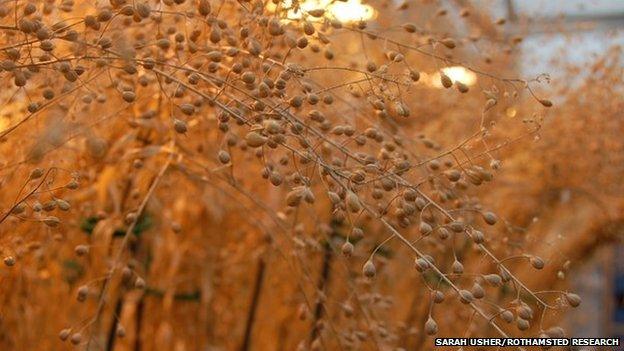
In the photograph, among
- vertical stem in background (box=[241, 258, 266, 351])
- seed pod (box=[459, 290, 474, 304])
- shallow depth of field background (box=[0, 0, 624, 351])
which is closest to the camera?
seed pod (box=[459, 290, 474, 304])

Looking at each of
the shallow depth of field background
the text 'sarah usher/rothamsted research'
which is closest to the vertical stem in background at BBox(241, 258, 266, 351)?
the shallow depth of field background

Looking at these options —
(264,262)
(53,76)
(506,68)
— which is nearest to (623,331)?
(506,68)

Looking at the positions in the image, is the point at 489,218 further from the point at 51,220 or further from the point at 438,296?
the point at 51,220

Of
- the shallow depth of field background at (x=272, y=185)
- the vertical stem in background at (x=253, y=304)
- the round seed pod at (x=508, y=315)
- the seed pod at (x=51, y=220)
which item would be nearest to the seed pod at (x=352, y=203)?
the shallow depth of field background at (x=272, y=185)

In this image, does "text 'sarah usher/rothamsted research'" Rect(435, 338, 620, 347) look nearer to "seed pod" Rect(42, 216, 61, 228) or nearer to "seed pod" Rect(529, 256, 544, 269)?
"seed pod" Rect(529, 256, 544, 269)

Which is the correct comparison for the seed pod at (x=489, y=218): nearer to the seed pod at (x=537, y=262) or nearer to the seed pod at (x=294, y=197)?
the seed pod at (x=537, y=262)

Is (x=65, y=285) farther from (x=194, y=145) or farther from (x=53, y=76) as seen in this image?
(x=53, y=76)

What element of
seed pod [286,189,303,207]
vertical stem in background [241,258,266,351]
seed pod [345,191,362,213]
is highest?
seed pod [345,191,362,213]

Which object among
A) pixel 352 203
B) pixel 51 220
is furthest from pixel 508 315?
pixel 51 220
